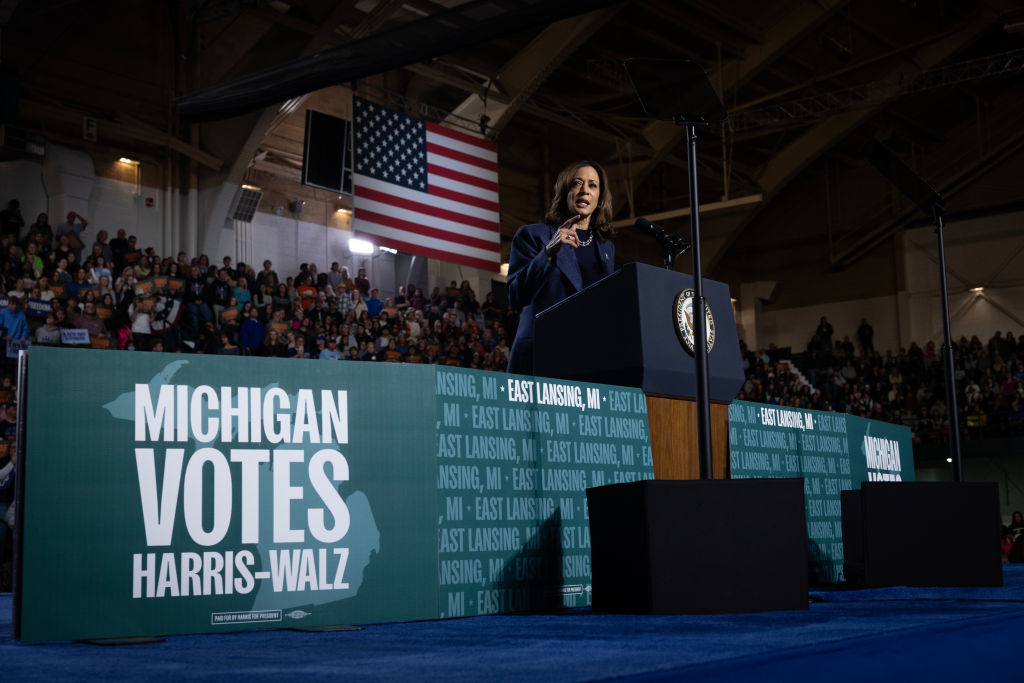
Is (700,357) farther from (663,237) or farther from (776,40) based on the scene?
(776,40)

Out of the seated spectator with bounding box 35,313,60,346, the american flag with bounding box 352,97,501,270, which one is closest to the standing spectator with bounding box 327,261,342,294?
the american flag with bounding box 352,97,501,270

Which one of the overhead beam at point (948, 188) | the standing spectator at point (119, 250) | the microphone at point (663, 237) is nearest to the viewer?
the microphone at point (663, 237)

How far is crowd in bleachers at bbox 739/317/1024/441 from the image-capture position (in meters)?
20.6

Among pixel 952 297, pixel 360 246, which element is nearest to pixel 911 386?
pixel 952 297

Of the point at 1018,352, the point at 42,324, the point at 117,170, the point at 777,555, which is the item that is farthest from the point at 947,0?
the point at 777,555

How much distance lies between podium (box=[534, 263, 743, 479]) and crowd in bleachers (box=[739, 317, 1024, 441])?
1522 cm

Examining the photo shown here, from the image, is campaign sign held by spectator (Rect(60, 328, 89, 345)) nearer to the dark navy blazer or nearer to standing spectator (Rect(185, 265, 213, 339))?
standing spectator (Rect(185, 265, 213, 339))

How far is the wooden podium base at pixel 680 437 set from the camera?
3.78 m

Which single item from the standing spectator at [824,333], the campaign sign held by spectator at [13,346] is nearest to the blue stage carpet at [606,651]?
the campaign sign held by spectator at [13,346]

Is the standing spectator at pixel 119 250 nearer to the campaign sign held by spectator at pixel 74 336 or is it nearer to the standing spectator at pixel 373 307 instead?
the campaign sign held by spectator at pixel 74 336

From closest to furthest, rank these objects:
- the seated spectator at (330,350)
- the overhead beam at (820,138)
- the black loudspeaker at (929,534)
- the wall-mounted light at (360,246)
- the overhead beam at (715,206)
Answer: the black loudspeaker at (929,534) → the seated spectator at (330,350) → the overhead beam at (715,206) → the wall-mounted light at (360,246) → the overhead beam at (820,138)

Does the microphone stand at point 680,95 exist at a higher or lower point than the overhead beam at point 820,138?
lower

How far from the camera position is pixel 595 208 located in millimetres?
4117

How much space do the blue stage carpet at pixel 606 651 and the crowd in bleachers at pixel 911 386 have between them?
16.5 m
